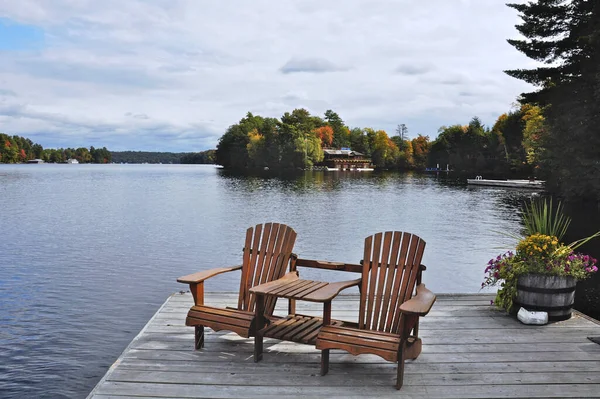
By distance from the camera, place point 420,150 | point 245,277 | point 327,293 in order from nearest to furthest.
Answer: point 327,293 < point 245,277 < point 420,150

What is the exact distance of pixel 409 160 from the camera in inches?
5305

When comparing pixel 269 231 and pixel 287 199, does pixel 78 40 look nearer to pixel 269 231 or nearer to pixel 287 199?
pixel 287 199

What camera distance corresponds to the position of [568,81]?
A: 98.0ft

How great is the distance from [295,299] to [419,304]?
1.06 m

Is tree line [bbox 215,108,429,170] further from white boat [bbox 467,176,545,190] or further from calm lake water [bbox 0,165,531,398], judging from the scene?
calm lake water [bbox 0,165,531,398]

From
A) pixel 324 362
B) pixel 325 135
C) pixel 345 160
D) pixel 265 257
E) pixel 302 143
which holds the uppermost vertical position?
pixel 325 135

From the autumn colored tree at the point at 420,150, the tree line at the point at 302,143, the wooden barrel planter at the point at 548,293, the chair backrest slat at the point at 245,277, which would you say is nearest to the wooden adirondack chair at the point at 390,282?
the chair backrest slat at the point at 245,277

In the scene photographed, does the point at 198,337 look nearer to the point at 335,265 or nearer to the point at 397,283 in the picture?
the point at 335,265

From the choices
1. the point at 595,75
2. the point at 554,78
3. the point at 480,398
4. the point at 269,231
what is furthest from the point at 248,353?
the point at 554,78

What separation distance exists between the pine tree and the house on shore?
3619 inches

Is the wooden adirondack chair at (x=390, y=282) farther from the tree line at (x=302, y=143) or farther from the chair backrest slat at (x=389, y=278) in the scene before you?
the tree line at (x=302, y=143)

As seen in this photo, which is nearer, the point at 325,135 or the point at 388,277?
the point at 388,277

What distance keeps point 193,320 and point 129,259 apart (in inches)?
437

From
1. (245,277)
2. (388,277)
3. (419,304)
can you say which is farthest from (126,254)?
(419,304)
